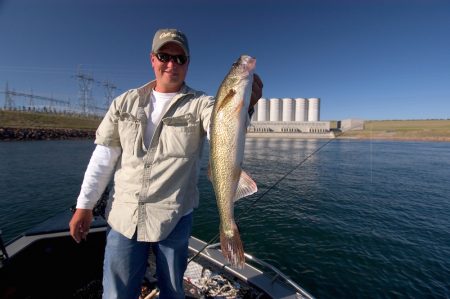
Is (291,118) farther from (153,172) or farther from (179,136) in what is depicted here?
(153,172)

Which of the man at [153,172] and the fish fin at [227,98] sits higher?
the fish fin at [227,98]

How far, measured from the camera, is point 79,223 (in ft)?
9.16

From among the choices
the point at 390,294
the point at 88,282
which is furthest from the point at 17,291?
the point at 390,294

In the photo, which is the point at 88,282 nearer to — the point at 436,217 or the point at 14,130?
the point at 436,217

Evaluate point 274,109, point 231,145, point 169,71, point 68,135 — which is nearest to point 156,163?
point 231,145

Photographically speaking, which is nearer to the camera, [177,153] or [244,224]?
[177,153]

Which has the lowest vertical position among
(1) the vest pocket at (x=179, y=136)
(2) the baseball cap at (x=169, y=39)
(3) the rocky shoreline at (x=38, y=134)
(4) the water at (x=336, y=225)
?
(4) the water at (x=336, y=225)

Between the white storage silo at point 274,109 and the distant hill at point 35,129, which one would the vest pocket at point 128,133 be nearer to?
the distant hill at point 35,129

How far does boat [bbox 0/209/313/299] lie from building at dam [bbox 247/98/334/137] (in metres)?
101

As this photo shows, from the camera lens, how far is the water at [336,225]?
8.62 meters

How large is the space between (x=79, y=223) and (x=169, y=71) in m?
2.00

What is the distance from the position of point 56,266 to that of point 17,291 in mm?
685

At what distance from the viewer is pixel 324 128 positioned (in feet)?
348

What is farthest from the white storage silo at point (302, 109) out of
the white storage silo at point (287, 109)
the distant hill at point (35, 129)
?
the distant hill at point (35, 129)
